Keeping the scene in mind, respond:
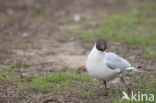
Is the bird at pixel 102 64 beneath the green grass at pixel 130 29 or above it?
beneath

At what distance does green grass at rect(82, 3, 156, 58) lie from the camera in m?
8.46

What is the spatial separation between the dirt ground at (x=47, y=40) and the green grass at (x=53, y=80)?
0.20 meters

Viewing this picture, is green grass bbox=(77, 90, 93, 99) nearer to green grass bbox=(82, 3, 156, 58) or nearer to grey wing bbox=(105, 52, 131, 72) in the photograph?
grey wing bbox=(105, 52, 131, 72)

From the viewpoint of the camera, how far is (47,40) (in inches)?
354

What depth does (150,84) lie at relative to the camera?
18.2 ft

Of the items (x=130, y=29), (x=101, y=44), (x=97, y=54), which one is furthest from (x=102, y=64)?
(x=130, y=29)

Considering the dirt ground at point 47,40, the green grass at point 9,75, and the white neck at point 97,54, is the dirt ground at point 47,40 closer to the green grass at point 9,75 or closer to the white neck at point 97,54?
the green grass at point 9,75

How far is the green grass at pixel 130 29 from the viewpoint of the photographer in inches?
333

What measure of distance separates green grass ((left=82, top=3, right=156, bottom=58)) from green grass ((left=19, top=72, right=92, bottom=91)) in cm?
203

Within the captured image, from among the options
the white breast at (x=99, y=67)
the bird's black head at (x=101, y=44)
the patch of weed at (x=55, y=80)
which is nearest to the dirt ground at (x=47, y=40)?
the patch of weed at (x=55, y=80)

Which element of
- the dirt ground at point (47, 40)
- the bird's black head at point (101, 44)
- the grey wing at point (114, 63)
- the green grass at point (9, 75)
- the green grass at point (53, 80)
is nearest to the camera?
the bird's black head at point (101, 44)

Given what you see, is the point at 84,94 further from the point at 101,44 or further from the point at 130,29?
the point at 130,29

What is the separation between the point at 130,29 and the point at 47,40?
2479 millimetres

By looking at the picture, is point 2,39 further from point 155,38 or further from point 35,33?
point 155,38
